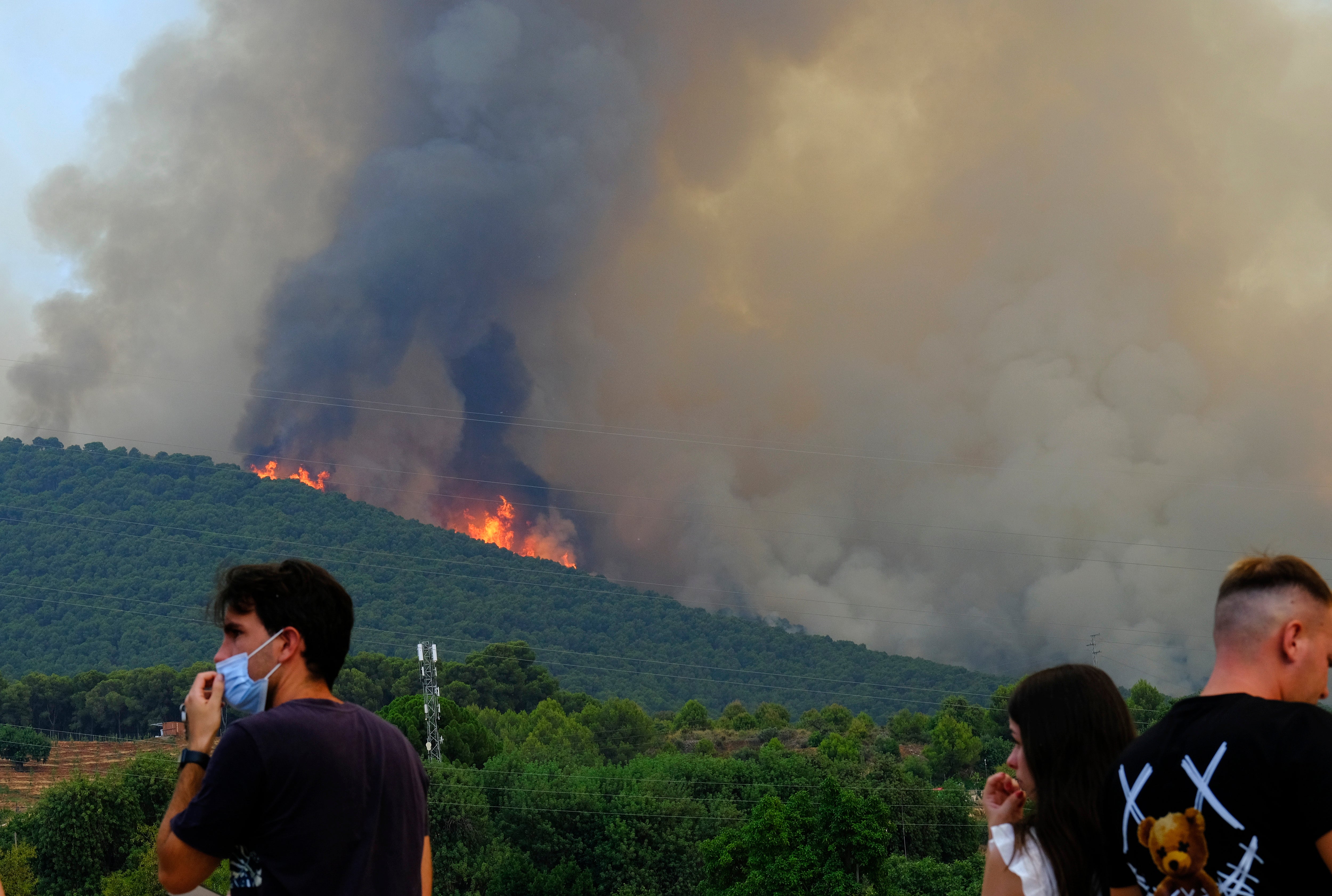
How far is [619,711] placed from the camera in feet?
301

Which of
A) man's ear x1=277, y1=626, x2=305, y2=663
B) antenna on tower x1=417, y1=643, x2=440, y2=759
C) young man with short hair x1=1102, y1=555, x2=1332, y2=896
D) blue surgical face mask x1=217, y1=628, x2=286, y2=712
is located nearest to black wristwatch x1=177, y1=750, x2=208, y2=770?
blue surgical face mask x1=217, y1=628, x2=286, y2=712

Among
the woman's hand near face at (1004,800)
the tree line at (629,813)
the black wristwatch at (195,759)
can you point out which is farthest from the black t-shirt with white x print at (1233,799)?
the tree line at (629,813)

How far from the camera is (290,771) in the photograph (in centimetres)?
374

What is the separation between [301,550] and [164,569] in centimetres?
2405

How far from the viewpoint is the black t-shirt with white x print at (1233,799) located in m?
3.44

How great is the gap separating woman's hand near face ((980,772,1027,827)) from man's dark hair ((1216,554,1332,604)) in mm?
1219

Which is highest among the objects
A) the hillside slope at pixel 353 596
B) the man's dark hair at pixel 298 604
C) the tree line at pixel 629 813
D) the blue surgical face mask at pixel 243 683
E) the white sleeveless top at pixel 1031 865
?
the hillside slope at pixel 353 596

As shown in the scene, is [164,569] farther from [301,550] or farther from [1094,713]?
[1094,713]

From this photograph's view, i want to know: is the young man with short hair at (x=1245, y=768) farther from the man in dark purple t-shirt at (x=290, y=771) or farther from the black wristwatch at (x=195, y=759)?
the black wristwatch at (x=195, y=759)

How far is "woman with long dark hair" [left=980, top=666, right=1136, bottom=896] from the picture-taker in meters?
4.31

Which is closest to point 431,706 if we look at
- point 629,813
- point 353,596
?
point 629,813

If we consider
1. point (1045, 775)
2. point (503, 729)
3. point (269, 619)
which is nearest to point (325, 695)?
point (269, 619)

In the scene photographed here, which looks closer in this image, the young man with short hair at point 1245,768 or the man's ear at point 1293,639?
the young man with short hair at point 1245,768

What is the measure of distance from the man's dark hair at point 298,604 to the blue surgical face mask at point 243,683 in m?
0.08
